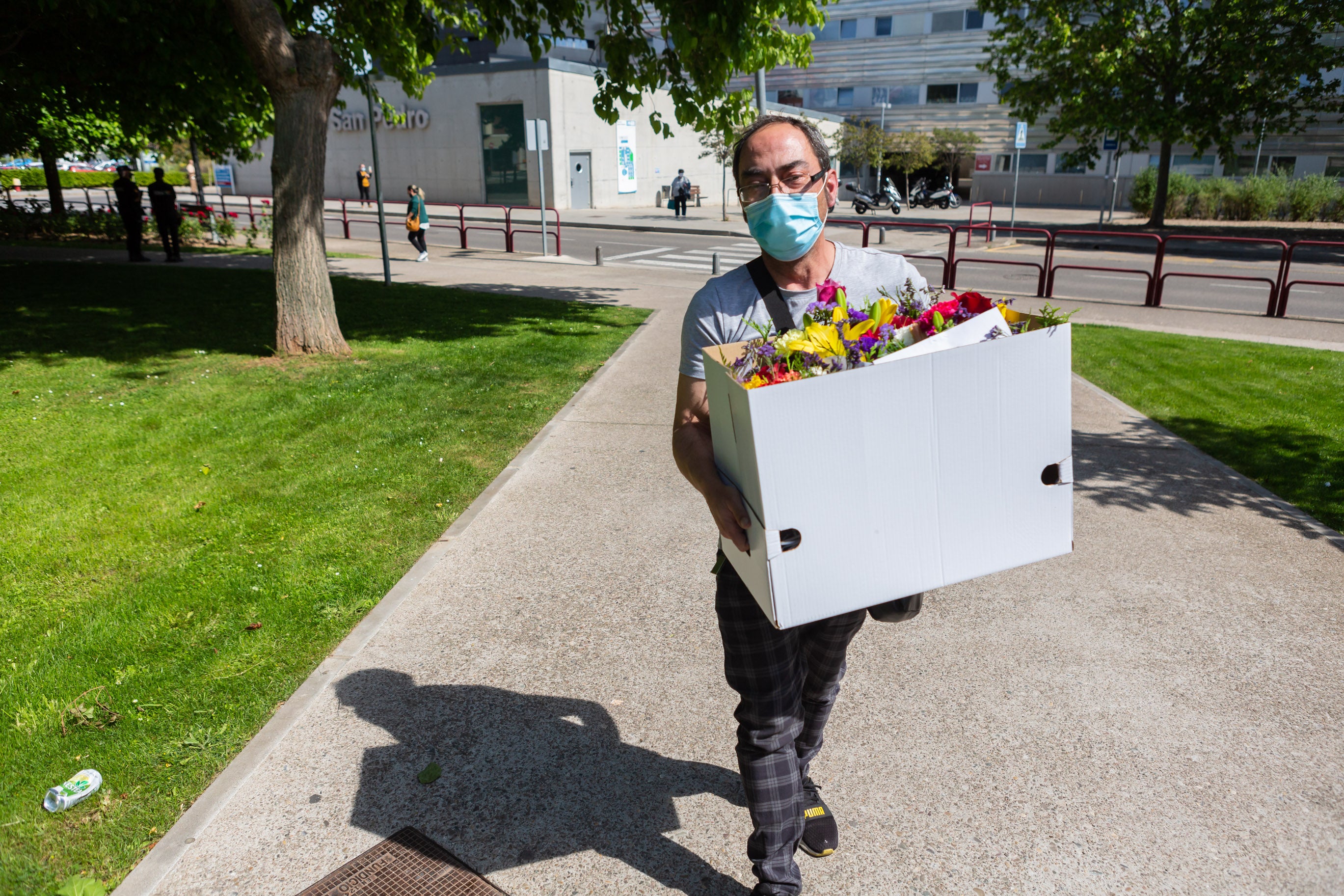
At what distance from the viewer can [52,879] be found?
259 centimetres

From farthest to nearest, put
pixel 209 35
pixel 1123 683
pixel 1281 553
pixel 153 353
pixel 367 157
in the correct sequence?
pixel 367 157
pixel 209 35
pixel 153 353
pixel 1281 553
pixel 1123 683

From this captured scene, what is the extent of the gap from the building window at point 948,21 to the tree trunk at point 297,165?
5290 centimetres

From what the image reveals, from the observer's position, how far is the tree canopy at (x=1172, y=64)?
25500 millimetres

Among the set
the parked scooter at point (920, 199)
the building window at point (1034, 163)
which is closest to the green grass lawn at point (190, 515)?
the parked scooter at point (920, 199)

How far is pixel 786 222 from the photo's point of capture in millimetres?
2398

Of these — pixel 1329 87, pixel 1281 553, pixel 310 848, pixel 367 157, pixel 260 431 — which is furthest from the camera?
pixel 367 157

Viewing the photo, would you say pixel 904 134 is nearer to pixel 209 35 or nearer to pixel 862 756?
pixel 209 35

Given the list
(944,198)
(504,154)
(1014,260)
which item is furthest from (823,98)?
(1014,260)

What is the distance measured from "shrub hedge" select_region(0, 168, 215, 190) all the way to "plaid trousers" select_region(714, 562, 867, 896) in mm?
43988

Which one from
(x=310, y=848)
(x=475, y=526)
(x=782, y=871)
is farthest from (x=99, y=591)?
(x=782, y=871)

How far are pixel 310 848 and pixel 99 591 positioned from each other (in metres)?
2.29

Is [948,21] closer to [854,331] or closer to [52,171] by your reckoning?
[52,171]

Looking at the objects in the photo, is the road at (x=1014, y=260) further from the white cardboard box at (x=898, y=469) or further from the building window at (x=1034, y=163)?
the building window at (x=1034, y=163)

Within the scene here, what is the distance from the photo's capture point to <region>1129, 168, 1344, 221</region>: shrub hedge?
31250 mm
